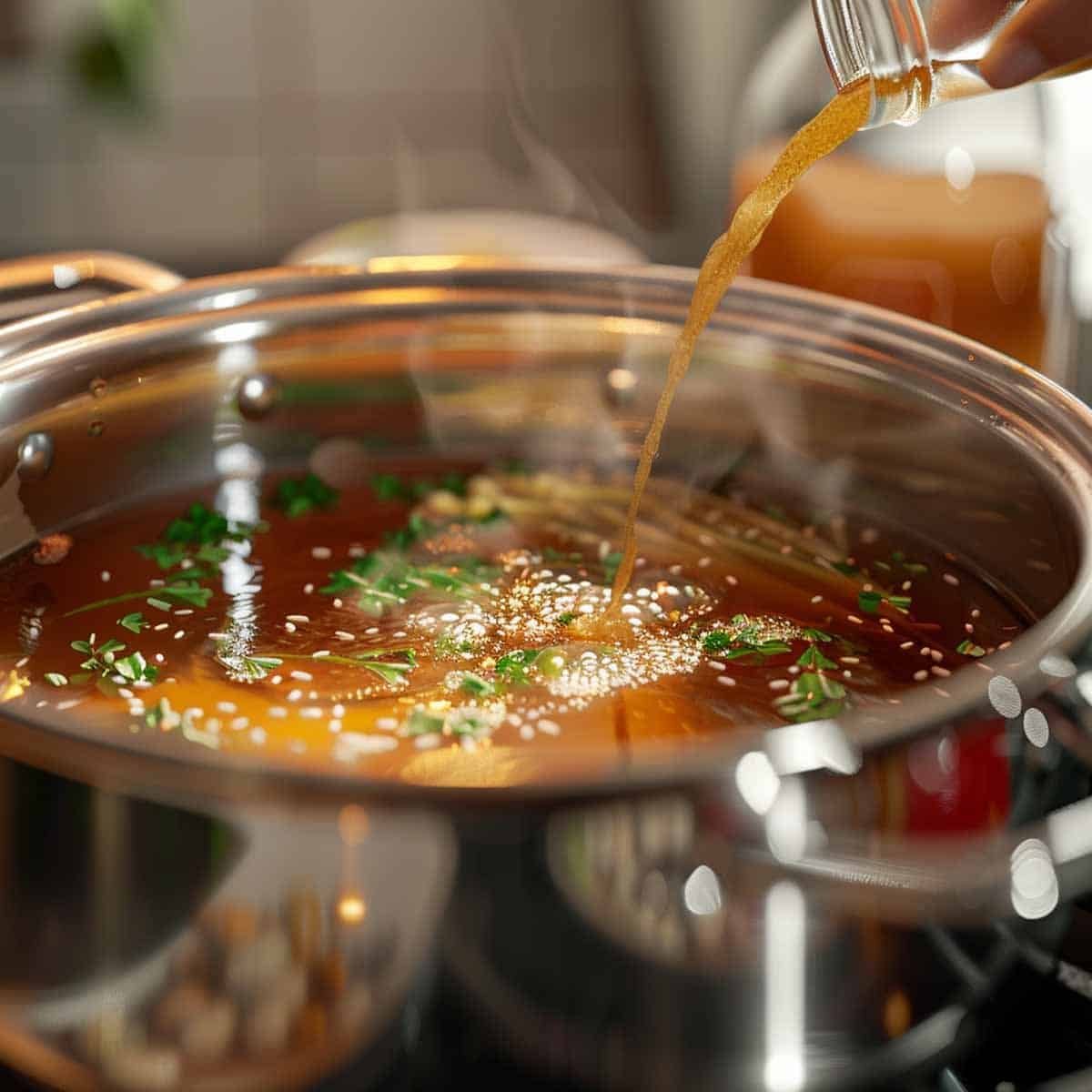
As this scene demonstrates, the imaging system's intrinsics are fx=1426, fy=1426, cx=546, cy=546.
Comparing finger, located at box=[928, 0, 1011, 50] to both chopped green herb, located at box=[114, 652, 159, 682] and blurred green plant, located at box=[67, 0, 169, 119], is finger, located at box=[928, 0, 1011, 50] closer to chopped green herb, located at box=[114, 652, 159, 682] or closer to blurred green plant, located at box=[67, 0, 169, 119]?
chopped green herb, located at box=[114, 652, 159, 682]

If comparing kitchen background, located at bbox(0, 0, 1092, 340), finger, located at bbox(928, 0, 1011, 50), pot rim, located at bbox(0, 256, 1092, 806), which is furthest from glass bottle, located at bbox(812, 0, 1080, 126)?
kitchen background, located at bbox(0, 0, 1092, 340)

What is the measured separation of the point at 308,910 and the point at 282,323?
818 mm

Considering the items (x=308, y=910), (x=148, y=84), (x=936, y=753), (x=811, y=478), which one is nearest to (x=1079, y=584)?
(x=936, y=753)

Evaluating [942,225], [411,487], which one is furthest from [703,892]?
[942,225]

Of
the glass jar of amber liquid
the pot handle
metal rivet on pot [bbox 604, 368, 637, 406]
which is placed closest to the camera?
the pot handle

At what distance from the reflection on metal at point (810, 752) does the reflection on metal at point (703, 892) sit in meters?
0.05

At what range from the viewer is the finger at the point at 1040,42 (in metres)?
0.92

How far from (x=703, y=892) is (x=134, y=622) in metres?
0.57

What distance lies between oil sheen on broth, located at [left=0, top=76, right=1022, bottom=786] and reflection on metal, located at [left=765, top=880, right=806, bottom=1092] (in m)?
0.14

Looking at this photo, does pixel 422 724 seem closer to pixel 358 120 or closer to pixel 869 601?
pixel 869 601

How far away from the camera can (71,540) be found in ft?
3.82

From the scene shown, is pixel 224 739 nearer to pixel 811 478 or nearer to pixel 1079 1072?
pixel 1079 1072

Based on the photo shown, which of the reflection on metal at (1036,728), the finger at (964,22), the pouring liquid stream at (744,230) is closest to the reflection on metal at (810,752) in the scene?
the reflection on metal at (1036,728)

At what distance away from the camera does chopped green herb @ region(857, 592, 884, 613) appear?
1.06 meters
